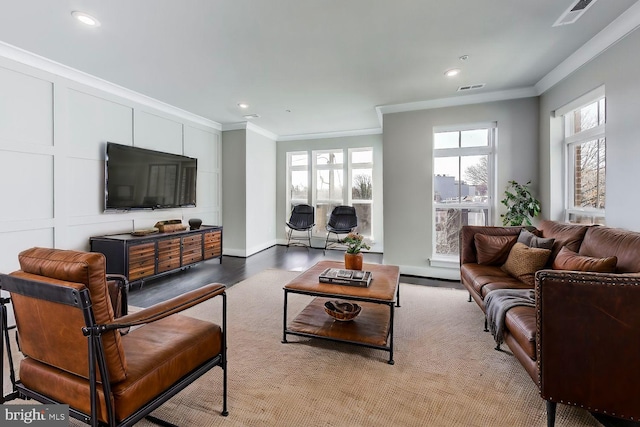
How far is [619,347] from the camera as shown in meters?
1.38

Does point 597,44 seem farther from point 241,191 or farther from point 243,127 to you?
point 241,191

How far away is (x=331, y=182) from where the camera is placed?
6.90 metres

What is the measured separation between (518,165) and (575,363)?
3.27m

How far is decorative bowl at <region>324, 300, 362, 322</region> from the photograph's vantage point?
2.35 meters

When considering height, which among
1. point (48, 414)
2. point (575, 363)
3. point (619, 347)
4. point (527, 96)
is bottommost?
point (48, 414)

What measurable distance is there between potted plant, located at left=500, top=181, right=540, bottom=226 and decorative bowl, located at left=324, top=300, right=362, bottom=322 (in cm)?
270

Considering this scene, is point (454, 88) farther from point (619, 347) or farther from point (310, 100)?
point (619, 347)

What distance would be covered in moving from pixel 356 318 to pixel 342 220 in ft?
12.6

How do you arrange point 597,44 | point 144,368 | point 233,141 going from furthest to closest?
point 233,141, point 597,44, point 144,368

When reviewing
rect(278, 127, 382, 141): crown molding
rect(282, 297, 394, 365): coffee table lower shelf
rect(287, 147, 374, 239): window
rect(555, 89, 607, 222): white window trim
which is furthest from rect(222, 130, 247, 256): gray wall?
rect(555, 89, 607, 222): white window trim

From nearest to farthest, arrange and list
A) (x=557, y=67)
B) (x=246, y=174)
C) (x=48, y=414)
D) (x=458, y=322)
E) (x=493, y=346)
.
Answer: (x=48, y=414)
(x=493, y=346)
(x=458, y=322)
(x=557, y=67)
(x=246, y=174)

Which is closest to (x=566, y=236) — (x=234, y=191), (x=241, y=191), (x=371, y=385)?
Result: (x=371, y=385)

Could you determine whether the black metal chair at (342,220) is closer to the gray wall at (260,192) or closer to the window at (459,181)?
the gray wall at (260,192)

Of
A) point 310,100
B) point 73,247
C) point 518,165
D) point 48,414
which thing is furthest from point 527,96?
point 73,247
